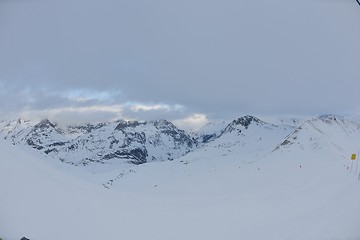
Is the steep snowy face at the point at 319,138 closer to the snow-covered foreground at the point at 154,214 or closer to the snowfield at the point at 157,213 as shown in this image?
the snowfield at the point at 157,213

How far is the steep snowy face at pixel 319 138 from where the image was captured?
7350cm

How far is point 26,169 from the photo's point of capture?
1950 cm

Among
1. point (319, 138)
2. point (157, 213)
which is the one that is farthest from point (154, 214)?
point (319, 138)

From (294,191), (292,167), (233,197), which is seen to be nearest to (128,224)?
(233,197)

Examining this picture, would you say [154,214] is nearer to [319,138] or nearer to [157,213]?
[157,213]

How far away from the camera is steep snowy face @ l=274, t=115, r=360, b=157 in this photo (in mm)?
73500

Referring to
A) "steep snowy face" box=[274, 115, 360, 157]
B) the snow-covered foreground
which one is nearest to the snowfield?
the snow-covered foreground

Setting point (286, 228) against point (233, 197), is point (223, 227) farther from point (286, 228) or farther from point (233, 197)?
point (233, 197)

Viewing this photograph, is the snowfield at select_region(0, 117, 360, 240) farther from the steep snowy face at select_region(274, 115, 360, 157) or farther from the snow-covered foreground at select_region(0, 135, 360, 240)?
the steep snowy face at select_region(274, 115, 360, 157)

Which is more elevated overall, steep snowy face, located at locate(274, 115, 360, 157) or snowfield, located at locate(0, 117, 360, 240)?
steep snowy face, located at locate(274, 115, 360, 157)

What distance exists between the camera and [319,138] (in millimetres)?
79562

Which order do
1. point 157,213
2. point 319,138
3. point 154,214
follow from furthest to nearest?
point 319,138, point 157,213, point 154,214

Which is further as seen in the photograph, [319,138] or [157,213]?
[319,138]

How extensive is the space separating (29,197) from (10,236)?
371cm
